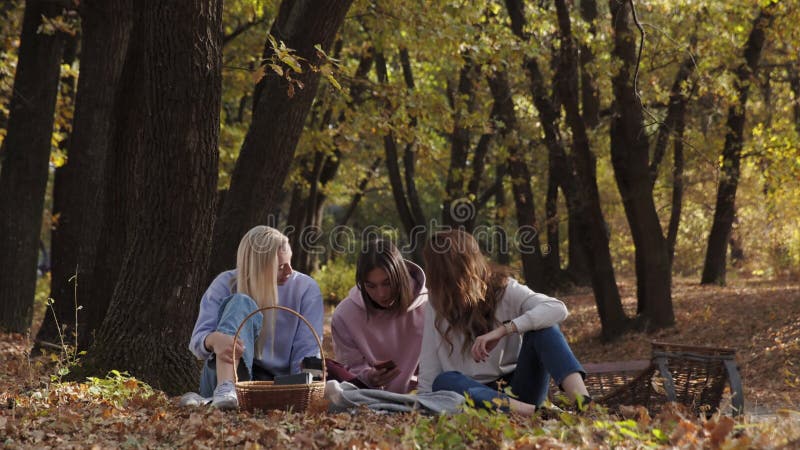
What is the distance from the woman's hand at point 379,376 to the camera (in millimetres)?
6281

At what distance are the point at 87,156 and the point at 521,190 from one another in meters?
9.74

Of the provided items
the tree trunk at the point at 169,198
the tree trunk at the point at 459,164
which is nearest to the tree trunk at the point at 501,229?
the tree trunk at the point at 459,164

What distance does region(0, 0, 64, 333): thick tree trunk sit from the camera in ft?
39.1

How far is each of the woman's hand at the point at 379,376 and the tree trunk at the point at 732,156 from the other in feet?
32.1

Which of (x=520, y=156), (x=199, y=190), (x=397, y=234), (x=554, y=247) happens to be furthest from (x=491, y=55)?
(x=397, y=234)

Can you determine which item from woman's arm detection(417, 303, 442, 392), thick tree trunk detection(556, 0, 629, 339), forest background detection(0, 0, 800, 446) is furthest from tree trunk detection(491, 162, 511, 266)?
woman's arm detection(417, 303, 442, 392)

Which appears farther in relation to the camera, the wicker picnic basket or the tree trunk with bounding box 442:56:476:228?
the tree trunk with bounding box 442:56:476:228

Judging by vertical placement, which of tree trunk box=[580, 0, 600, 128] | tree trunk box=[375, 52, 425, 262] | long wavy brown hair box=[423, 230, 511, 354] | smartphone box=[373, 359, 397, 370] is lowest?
smartphone box=[373, 359, 397, 370]

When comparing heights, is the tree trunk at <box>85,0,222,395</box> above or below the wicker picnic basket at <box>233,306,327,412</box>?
above

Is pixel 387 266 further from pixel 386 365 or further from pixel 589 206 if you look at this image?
pixel 589 206

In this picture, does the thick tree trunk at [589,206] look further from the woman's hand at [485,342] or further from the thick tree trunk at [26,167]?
the woman's hand at [485,342]

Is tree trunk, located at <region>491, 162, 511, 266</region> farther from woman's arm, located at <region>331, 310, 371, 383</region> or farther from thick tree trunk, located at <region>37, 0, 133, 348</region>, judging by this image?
woman's arm, located at <region>331, 310, 371, 383</region>

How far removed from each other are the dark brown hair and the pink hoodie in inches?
7.3

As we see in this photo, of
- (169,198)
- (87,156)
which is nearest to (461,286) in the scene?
(169,198)
